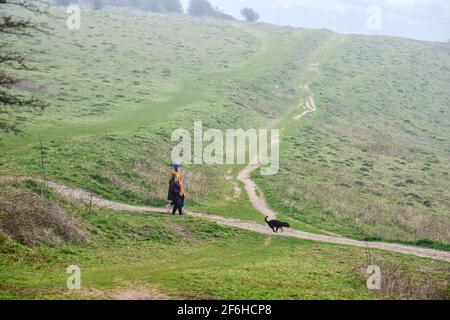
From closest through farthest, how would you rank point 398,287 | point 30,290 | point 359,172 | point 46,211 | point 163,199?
1. point 30,290
2. point 398,287
3. point 46,211
4. point 163,199
5. point 359,172

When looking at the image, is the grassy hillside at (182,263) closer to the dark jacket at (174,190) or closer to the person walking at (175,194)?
the person walking at (175,194)

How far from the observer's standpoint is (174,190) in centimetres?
2745

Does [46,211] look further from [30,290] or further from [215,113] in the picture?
[215,113]

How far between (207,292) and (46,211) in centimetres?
1005

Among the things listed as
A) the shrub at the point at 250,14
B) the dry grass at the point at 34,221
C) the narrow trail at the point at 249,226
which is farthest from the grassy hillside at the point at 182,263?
the shrub at the point at 250,14

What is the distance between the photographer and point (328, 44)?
13312cm

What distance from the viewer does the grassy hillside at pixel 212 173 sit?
1878 centimetres

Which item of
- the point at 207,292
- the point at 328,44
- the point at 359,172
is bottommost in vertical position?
the point at 359,172

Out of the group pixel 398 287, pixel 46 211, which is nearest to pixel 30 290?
pixel 46 211

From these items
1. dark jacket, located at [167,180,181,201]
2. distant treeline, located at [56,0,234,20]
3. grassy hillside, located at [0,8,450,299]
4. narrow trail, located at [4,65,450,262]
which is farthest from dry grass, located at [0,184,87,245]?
distant treeline, located at [56,0,234,20]

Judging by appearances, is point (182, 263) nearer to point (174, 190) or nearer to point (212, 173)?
point (174, 190)

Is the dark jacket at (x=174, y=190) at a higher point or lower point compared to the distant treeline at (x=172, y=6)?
lower

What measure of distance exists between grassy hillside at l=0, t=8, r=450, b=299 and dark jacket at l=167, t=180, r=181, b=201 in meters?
1.48

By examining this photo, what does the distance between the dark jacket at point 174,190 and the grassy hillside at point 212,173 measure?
1.48 m
